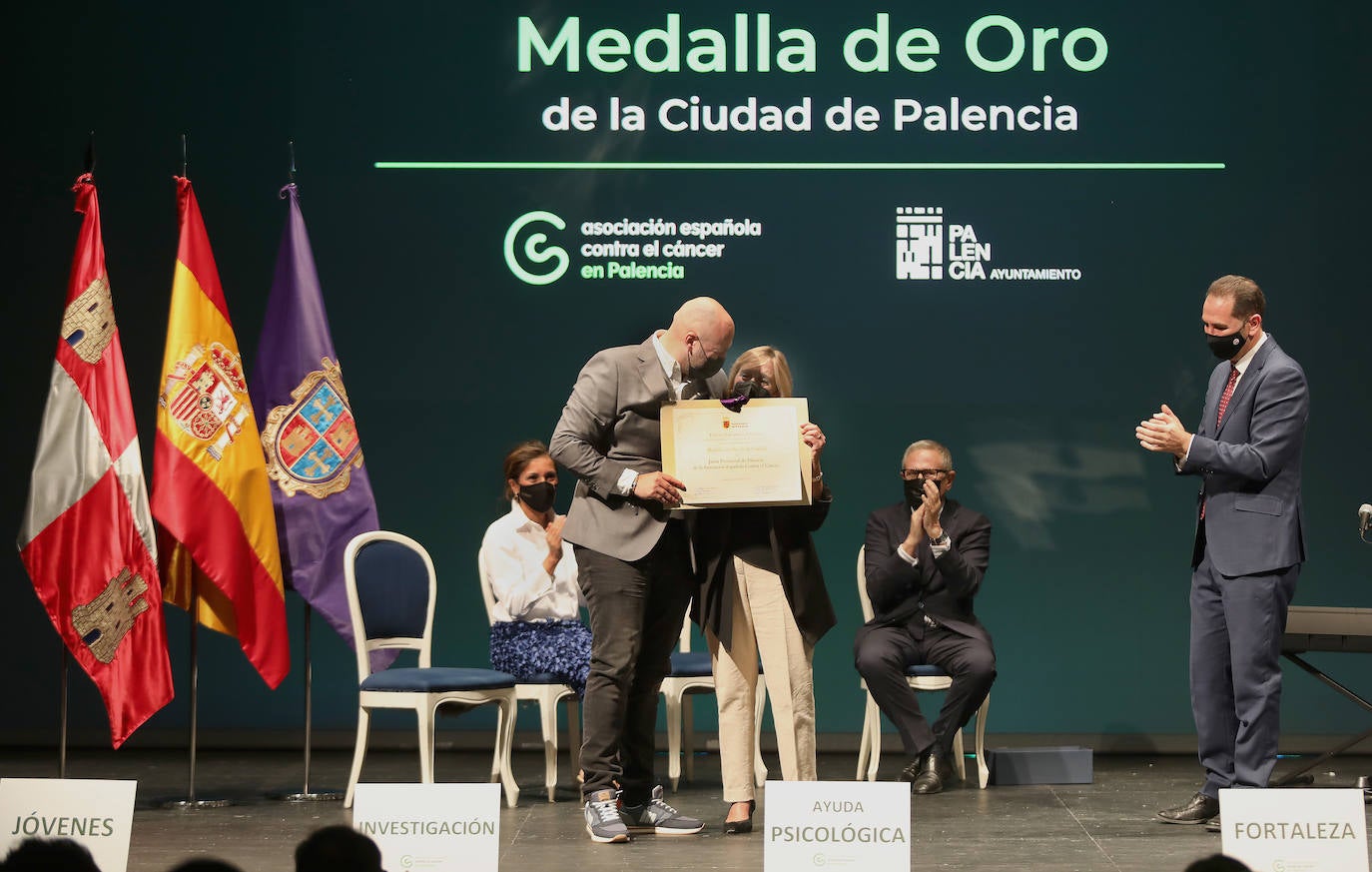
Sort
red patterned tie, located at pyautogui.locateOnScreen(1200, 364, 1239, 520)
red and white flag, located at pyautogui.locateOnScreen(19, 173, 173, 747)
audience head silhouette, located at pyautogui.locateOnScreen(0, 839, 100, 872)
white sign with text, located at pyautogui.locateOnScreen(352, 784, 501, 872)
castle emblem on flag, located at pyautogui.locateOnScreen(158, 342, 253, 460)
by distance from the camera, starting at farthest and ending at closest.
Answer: castle emblem on flag, located at pyautogui.locateOnScreen(158, 342, 253, 460), red and white flag, located at pyautogui.locateOnScreen(19, 173, 173, 747), red patterned tie, located at pyautogui.locateOnScreen(1200, 364, 1239, 520), white sign with text, located at pyautogui.locateOnScreen(352, 784, 501, 872), audience head silhouette, located at pyautogui.locateOnScreen(0, 839, 100, 872)

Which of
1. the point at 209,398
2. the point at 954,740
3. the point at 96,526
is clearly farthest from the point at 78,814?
the point at 954,740

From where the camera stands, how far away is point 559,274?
6395 millimetres

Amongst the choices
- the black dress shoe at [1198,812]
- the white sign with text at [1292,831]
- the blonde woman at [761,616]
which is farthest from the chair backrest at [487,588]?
the white sign with text at [1292,831]

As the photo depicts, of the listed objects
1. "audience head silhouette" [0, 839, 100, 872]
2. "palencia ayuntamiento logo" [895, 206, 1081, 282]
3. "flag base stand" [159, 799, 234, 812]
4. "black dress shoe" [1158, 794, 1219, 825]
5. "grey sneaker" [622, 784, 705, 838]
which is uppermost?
"palencia ayuntamiento logo" [895, 206, 1081, 282]

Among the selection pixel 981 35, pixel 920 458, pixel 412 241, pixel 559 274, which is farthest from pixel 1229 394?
pixel 412 241

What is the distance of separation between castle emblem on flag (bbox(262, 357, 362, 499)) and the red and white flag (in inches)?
18.8

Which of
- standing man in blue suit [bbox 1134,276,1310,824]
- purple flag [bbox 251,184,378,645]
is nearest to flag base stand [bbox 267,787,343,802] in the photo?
purple flag [bbox 251,184,378,645]

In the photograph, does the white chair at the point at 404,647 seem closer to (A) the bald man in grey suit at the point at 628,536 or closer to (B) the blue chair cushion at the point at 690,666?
(B) the blue chair cushion at the point at 690,666

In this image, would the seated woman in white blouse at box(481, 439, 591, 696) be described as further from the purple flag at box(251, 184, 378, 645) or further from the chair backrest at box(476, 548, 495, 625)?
the purple flag at box(251, 184, 378, 645)

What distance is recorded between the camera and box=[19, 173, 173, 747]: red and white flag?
477 cm

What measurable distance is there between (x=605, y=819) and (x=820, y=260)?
293 cm

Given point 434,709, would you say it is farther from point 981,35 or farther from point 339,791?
point 981,35

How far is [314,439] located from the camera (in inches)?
209

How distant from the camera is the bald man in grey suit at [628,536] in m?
4.11
